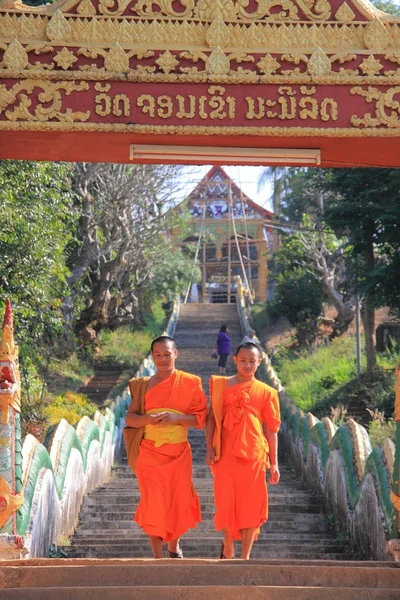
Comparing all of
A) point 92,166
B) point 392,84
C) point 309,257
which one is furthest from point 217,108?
point 309,257

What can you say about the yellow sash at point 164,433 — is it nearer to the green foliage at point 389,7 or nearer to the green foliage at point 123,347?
the green foliage at point 389,7

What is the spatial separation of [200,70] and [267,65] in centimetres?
46

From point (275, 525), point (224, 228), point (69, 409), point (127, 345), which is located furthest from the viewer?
point (224, 228)

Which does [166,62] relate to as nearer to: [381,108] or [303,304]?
[381,108]

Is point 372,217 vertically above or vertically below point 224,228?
below

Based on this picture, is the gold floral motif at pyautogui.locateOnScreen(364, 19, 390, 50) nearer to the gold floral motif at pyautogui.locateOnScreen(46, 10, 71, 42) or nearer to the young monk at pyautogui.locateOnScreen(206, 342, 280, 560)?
the gold floral motif at pyautogui.locateOnScreen(46, 10, 71, 42)

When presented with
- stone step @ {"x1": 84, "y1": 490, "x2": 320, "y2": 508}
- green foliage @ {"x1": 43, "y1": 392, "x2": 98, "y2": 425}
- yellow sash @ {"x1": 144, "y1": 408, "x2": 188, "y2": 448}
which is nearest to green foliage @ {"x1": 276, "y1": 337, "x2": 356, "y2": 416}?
green foliage @ {"x1": 43, "y1": 392, "x2": 98, "y2": 425}

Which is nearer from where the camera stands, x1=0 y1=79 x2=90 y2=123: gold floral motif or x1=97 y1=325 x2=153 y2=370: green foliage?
x1=0 y1=79 x2=90 y2=123: gold floral motif

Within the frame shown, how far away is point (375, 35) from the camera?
260 inches

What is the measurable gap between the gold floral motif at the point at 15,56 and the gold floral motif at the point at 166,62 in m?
0.91

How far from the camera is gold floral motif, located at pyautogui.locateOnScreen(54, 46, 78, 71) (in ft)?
21.4

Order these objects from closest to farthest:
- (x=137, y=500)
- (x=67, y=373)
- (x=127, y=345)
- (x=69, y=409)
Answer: (x=137, y=500) → (x=69, y=409) → (x=67, y=373) → (x=127, y=345)

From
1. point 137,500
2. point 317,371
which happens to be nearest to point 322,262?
point 317,371

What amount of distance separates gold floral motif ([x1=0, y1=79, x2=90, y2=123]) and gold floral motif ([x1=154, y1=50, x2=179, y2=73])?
518 mm
